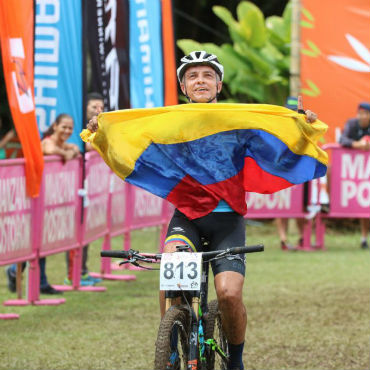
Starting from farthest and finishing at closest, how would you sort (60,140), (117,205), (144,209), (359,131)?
(359,131) < (144,209) < (117,205) < (60,140)

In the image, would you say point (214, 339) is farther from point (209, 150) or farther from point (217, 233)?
point (209, 150)

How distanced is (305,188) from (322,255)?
1400 millimetres

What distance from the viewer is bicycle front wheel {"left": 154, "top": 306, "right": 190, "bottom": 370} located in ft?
18.8

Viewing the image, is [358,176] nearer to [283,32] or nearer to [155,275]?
[155,275]

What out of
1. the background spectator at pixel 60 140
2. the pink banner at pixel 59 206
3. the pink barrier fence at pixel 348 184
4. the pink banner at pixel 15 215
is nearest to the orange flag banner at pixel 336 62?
the pink barrier fence at pixel 348 184

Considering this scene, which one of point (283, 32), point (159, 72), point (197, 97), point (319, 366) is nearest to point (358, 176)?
point (159, 72)

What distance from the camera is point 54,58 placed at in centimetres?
1152

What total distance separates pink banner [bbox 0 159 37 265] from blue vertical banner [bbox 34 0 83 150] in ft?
3.77

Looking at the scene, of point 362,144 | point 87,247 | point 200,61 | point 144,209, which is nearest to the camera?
point 200,61

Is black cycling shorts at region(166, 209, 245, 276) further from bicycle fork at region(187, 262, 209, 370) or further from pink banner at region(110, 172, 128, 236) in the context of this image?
pink banner at region(110, 172, 128, 236)

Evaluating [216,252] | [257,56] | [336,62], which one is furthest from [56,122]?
[257,56]

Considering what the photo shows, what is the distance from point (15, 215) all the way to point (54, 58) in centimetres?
195

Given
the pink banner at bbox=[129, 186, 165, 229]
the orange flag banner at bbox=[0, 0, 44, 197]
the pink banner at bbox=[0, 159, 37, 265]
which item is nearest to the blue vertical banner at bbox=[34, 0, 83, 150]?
the orange flag banner at bbox=[0, 0, 44, 197]

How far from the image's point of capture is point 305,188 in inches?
677
